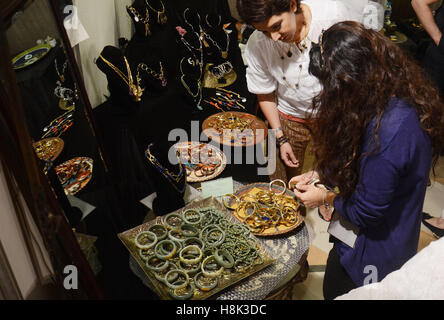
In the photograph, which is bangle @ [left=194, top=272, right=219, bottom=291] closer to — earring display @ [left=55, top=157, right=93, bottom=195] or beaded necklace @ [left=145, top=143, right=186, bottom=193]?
beaded necklace @ [left=145, top=143, right=186, bottom=193]

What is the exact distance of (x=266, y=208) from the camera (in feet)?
4.86

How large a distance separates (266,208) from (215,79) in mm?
1277

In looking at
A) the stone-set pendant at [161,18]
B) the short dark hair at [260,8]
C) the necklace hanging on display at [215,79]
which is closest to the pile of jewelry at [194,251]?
the short dark hair at [260,8]

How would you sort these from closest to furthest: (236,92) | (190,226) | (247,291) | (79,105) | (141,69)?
(247,291) < (190,226) < (79,105) < (141,69) < (236,92)

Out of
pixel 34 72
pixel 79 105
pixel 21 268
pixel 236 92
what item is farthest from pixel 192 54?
pixel 21 268

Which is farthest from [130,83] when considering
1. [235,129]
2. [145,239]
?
[145,239]

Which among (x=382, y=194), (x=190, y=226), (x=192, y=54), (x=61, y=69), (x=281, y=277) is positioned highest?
(x=61, y=69)

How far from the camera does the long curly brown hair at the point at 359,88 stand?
1.00 metres

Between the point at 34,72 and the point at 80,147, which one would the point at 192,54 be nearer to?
the point at 80,147

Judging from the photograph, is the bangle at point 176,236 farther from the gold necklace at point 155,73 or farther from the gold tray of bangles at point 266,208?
the gold necklace at point 155,73

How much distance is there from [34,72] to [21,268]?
745mm

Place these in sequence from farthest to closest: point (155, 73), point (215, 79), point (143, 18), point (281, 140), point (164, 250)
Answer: point (215, 79)
point (143, 18)
point (155, 73)
point (281, 140)
point (164, 250)

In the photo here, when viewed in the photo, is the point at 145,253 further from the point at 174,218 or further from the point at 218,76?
the point at 218,76
